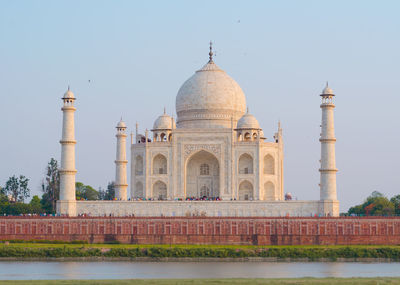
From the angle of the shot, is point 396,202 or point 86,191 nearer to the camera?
point 396,202

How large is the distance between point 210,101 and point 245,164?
456 cm

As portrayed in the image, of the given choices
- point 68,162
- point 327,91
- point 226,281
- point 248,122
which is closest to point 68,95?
point 68,162

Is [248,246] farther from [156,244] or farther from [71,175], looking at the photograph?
[71,175]

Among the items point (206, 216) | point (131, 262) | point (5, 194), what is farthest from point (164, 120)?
point (5, 194)

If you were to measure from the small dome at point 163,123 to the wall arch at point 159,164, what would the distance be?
1696 mm

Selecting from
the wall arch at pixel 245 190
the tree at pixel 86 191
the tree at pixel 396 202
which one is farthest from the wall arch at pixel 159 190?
the tree at pixel 86 191

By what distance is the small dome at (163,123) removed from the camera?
51.3 m

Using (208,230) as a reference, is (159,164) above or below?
above

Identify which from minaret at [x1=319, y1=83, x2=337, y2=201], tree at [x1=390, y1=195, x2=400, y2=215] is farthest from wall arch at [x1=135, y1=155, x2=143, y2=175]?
tree at [x1=390, y1=195, x2=400, y2=215]

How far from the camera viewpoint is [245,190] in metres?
49.5

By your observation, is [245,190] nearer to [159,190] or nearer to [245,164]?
[245,164]

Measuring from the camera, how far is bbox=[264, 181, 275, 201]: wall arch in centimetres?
4978

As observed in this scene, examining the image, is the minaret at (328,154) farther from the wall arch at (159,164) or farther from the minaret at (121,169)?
the minaret at (121,169)

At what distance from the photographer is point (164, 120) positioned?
51625 mm
